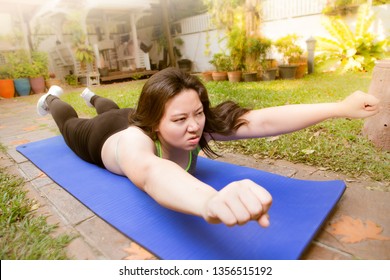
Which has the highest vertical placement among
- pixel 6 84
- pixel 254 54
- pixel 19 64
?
pixel 19 64

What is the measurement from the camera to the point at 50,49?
31.7 feet

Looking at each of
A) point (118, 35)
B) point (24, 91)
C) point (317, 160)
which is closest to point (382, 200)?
point (317, 160)

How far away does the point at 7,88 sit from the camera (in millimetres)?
7980

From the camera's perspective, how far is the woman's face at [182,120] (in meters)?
1.43

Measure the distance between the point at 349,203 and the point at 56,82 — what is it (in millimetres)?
9122

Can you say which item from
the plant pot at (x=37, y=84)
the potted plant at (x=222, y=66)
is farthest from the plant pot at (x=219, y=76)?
the plant pot at (x=37, y=84)

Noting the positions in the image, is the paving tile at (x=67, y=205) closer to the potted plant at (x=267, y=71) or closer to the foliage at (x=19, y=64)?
the potted plant at (x=267, y=71)

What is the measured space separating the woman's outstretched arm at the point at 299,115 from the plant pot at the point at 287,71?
550 cm

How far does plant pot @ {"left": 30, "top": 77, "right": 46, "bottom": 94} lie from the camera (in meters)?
8.34

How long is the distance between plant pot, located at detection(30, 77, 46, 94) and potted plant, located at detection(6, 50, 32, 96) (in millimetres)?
107

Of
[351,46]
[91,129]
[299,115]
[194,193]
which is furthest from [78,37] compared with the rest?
[194,193]

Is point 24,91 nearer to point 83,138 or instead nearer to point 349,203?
point 83,138

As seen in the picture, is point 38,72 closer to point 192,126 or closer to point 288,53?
point 288,53

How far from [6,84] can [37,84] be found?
0.76 m
